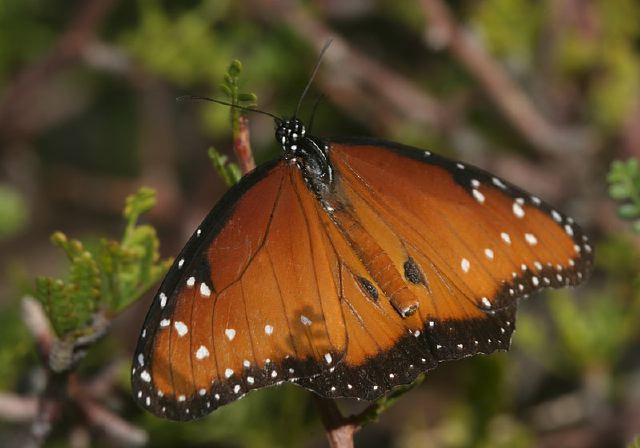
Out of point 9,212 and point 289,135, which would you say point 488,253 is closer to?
point 289,135

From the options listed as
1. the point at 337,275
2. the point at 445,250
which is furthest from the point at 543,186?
the point at 337,275

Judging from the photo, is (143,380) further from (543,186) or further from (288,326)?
(543,186)

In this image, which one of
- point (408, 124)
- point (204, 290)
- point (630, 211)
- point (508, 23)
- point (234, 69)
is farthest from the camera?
point (408, 124)

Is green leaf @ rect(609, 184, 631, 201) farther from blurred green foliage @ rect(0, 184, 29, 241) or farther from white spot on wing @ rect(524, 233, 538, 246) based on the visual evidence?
blurred green foliage @ rect(0, 184, 29, 241)

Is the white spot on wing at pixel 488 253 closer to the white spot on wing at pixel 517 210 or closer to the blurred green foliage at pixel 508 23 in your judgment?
the white spot on wing at pixel 517 210

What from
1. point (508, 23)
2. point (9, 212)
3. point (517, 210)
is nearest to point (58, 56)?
point (9, 212)

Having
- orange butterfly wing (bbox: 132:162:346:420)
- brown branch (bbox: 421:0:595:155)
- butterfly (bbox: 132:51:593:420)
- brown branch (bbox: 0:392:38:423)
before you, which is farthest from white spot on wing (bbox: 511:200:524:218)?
brown branch (bbox: 0:392:38:423)

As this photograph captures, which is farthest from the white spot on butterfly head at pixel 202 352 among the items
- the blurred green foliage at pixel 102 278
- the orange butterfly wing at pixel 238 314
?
the blurred green foliage at pixel 102 278
